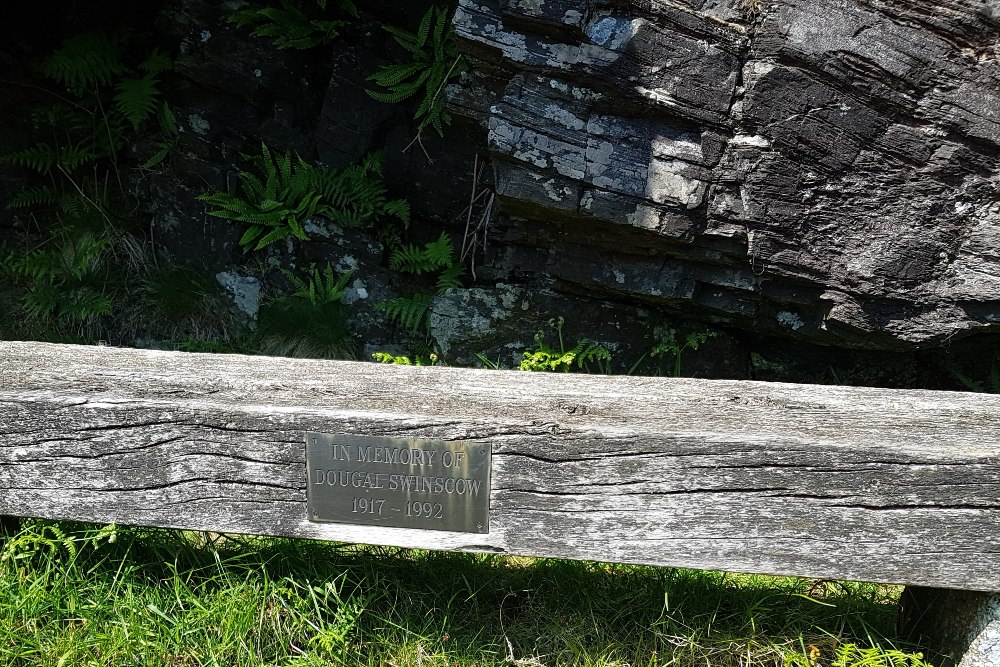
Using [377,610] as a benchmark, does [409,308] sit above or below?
above

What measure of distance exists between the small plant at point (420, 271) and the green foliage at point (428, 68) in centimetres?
77

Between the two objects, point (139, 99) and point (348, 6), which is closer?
point (348, 6)

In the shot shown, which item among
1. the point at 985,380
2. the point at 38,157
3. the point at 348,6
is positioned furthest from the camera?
the point at 38,157

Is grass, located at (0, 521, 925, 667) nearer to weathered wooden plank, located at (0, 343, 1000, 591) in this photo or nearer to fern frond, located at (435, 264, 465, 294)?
weathered wooden plank, located at (0, 343, 1000, 591)

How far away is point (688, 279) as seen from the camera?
13.6ft

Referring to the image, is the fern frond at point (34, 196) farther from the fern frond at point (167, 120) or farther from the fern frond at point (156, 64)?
the fern frond at point (156, 64)

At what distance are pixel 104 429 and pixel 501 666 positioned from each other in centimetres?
166

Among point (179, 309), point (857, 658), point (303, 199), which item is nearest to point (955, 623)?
point (857, 658)

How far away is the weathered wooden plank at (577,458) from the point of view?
8.06 ft

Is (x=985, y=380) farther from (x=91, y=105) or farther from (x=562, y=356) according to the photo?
(x=91, y=105)

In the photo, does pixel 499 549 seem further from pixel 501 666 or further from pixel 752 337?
pixel 752 337

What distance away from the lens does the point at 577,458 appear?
2.52 meters

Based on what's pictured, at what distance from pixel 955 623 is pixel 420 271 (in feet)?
11.8

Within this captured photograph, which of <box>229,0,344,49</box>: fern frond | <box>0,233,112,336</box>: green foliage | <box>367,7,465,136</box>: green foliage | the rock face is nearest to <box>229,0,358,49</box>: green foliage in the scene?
<box>229,0,344,49</box>: fern frond
